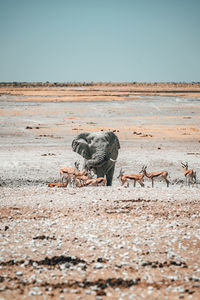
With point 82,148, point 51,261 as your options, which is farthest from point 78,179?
point 51,261

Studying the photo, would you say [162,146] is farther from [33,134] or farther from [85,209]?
[85,209]

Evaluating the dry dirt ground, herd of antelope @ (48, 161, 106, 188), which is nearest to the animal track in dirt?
the dry dirt ground

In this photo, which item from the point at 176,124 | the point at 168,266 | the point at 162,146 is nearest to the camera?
the point at 168,266

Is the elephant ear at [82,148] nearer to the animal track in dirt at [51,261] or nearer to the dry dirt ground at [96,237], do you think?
the dry dirt ground at [96,237]

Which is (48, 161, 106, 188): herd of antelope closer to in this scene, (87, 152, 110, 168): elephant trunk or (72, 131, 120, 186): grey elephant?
(87, 152, 110, 168): elephant trunk

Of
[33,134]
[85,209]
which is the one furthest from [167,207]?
[33,134]

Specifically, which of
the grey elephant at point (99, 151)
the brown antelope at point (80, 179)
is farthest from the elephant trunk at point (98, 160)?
the brown antelope at point (80, 179)

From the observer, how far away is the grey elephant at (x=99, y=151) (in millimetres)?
20844

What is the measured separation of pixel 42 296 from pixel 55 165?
1765 cm

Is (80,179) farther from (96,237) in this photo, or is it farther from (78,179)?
(96,237)

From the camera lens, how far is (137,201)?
14773mm

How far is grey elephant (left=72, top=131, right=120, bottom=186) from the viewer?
68.4ft

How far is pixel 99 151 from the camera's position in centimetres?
2097

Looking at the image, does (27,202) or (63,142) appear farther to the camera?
(63,142)
